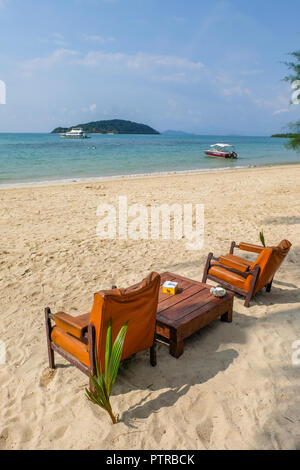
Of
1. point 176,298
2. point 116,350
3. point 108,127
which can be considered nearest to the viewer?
point 116,350

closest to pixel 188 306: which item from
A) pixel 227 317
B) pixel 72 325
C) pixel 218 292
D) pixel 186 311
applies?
pixel 186 311

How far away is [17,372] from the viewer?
3.24 m

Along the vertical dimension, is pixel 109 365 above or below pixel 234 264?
below

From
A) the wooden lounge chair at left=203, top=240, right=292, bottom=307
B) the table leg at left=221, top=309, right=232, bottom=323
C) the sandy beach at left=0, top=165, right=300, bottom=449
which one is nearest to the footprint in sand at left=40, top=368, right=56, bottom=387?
the sandy beach at left=0, top=165, right=300, bottom=449

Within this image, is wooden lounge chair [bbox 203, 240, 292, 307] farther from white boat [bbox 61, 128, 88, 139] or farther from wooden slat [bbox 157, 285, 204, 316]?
white boat [bbox 61, 128, 88, 139]

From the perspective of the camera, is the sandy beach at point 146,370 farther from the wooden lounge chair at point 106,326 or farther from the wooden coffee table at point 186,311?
the wooden lounge chair at point 106,326

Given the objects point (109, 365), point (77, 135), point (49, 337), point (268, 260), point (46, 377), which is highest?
point (77, 135)

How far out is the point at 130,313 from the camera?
2816 millimetres

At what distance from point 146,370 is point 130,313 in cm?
84

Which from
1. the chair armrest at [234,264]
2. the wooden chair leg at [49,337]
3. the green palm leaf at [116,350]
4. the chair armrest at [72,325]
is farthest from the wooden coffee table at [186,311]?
the wooden chair leg at [49,337]

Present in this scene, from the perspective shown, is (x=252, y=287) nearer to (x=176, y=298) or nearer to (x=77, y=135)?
(x=176, y=298)

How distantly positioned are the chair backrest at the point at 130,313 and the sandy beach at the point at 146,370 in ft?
1.43

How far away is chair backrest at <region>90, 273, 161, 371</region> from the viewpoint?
259cm

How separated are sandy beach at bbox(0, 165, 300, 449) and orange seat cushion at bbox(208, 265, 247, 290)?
0.32 metres
